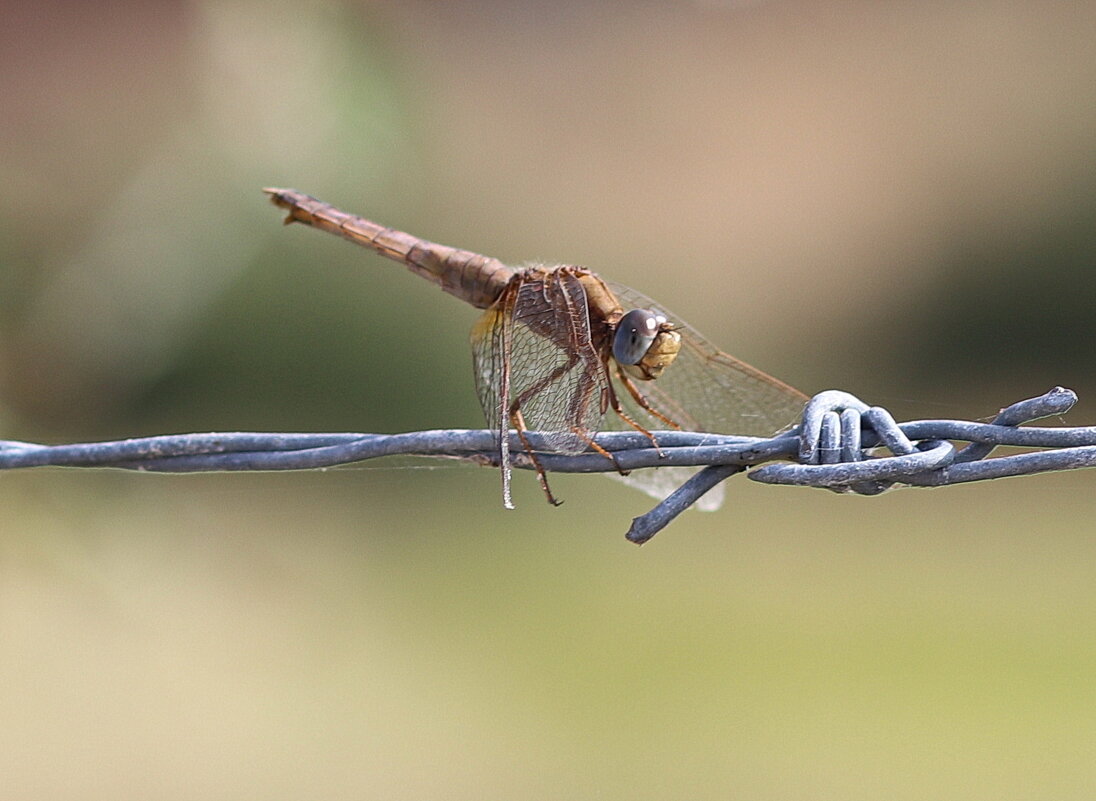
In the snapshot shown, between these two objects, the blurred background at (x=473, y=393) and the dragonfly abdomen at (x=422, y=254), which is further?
the blurred background at (x=473, y=393)

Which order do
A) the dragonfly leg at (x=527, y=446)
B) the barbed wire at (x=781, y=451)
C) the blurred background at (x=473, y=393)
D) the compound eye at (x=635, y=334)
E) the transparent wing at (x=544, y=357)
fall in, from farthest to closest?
the blurred background at (x=473, y=393)
the compound eye at (x=635, y=334)
the transparent wing at (x=544, y=357)
the dragonfly leg at (x=527, y=446)
the barbed wire at (x=781, y=451)

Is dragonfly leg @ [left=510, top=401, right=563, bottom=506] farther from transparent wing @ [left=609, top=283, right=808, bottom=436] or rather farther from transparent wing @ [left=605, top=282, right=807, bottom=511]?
transparent wing @ [left=609, top=283, right=808, bottom=436]

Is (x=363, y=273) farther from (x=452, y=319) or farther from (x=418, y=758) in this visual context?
(x=418, y=758)

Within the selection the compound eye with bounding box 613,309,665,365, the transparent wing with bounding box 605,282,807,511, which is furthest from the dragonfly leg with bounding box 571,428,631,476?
the transparent wing with bounding box 605,282,807,511

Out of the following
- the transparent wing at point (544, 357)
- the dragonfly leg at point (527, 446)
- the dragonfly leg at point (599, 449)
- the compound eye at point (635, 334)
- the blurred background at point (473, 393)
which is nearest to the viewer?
the dragonfly leg at point (599, 449)

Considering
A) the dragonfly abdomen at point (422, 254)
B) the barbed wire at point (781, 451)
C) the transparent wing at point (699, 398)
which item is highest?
the dragonfly abdomen at point (422, 254)

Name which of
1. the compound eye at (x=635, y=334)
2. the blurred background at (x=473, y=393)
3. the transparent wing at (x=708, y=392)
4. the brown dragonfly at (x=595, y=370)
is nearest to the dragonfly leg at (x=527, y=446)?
the brown dragonfly at (x=595, y=370)

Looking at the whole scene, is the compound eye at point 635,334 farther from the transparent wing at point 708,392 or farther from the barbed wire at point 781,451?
the barbed wire at point 781,451

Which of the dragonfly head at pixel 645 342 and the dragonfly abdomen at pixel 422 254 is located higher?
the dragonfly abdomen at pixel 422 254
